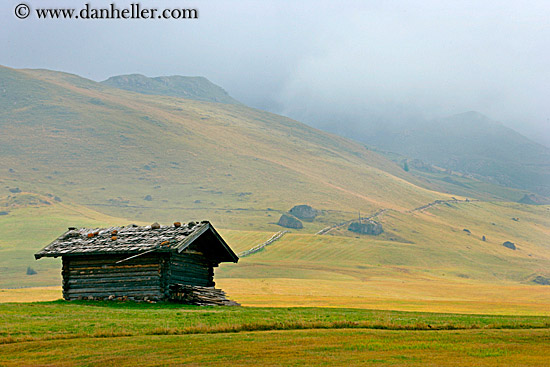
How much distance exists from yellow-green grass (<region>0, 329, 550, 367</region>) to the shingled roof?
40.8ft

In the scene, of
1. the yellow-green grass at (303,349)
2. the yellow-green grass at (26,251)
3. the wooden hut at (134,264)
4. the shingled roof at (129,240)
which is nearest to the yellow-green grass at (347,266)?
the yellow-green grass at (26,251)

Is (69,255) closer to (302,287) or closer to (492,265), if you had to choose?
(302,287)

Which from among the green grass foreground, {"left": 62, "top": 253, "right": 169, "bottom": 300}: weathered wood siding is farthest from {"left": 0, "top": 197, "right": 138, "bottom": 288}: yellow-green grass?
the green grass foreground

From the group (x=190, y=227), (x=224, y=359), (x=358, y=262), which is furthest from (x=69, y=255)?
(x=358, y=262)

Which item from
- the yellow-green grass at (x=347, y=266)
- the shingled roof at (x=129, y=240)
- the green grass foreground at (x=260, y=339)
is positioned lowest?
the yellow-green grass at (x=347, y=266)

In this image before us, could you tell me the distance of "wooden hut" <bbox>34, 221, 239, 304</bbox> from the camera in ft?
111

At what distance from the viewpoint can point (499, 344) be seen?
19.3 m

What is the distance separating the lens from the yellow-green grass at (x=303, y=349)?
675 inches

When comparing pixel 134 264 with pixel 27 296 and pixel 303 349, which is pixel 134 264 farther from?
pixel 27 296

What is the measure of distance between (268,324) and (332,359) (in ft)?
22.2

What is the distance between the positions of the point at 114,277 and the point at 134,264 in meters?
1.29

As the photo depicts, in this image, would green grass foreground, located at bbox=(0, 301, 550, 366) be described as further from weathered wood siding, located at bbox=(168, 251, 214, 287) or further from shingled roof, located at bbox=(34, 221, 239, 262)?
weathered wood siding, located at bbox=(168, 251, 214, 287)

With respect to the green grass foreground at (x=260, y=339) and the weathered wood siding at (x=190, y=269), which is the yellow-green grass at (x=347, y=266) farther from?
the green grass foreground at (x=260, y=339)

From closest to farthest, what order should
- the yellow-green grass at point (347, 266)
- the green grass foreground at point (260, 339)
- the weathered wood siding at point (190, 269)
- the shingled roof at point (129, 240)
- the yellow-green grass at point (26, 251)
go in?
the green grass foreground at point (260, 339)
the shingled roof at point (129, 240)
the weathered wood siding at point (190, 269)
the yellow-green grass at point (347, 266)
the yellow-green grass at point (26, 251)
